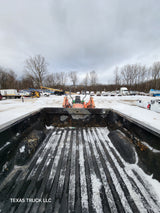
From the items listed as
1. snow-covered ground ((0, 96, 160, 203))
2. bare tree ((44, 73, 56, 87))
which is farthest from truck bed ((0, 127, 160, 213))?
bare tree ((44, 73, 56, 87))

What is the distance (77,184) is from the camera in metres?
1.23

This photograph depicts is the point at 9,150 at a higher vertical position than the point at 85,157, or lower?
higher

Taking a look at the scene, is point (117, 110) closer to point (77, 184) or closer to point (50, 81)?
point (77, 184)

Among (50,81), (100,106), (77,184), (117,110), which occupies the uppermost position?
(50,81)

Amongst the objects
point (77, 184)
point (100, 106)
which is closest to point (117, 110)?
point (77, 184)

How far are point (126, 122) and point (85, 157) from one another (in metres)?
1.24

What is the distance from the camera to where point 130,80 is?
38688 millimetres

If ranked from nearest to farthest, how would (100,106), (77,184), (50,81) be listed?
1. (77,184)
2. (100,106)
3. (50,81)

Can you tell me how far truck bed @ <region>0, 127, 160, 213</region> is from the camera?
100cm

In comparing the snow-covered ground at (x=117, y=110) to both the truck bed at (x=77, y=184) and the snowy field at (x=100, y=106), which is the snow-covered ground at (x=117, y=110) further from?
the truck bed at (x=77, y=184)

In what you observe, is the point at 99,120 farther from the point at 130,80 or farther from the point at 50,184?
the point at 130,80

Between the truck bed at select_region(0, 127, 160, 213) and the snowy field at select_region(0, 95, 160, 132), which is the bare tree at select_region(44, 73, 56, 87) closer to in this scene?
the snowy field at select_region(0, 95, 160, 132)

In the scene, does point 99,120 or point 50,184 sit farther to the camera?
point 99,120

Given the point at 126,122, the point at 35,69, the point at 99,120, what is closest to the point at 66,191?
the point at 126,122
